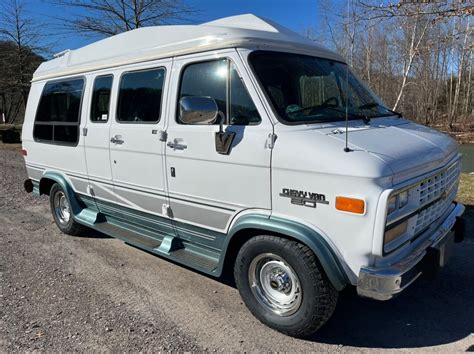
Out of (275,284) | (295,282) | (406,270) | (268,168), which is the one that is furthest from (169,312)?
(406,270)

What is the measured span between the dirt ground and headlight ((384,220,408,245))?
91 cm

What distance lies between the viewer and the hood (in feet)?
9.30

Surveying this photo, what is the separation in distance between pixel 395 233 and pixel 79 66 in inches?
170

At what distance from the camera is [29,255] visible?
5172 mm

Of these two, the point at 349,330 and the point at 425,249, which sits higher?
the point at 425,249

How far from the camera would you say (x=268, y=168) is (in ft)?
10.3

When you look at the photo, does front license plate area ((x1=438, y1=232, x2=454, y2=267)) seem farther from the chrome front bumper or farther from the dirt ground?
the dirt ground

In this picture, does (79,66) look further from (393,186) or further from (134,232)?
(393,186)

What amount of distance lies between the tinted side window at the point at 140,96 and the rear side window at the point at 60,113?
102 cm

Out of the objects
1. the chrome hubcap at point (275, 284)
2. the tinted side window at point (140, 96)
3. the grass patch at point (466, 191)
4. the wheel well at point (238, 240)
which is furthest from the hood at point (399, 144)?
the grass patch at point (466, 191)

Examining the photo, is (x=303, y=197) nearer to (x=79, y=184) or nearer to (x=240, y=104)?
(x=240, y=104)

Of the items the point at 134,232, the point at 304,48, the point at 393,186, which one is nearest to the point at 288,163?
the point at 393,186

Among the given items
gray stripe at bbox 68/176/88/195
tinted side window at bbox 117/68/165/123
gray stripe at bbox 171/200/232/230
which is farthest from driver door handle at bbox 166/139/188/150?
gray stripe at bbox 68/176/88/195

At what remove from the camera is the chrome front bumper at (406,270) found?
2746mm
